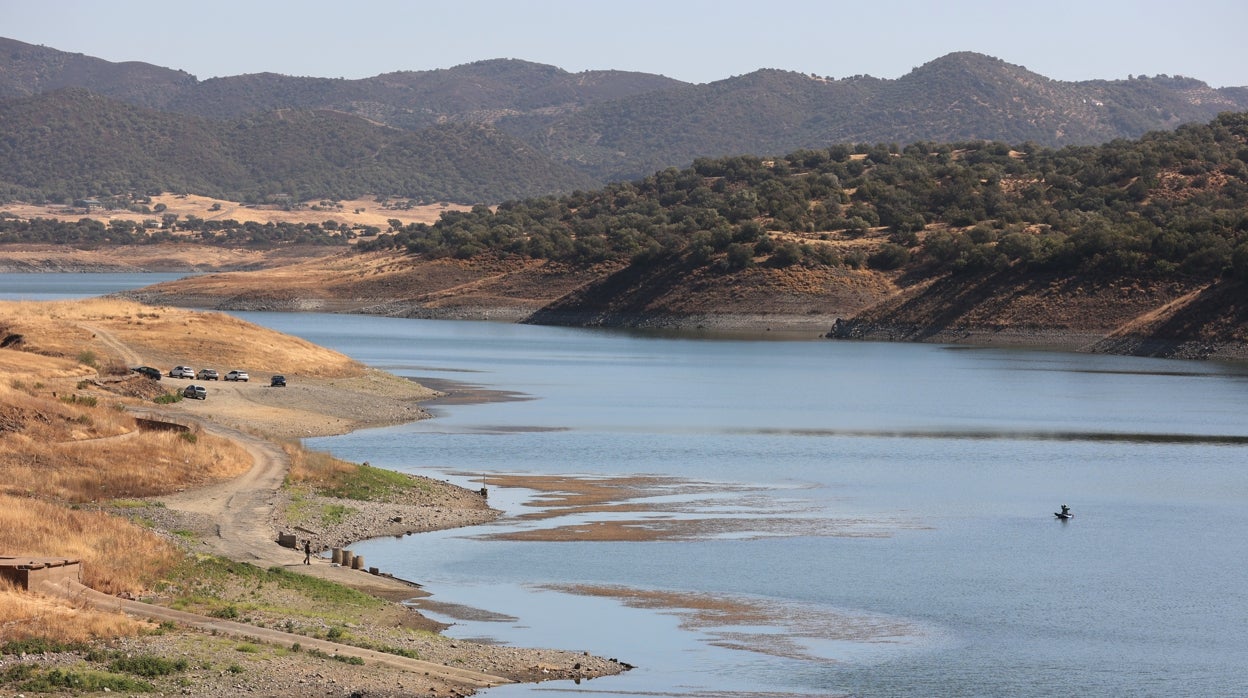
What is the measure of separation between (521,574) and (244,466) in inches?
551

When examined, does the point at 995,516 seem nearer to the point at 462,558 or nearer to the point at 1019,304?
the point at 462,558

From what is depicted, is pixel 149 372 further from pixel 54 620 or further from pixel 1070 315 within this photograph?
pixel 1070 315

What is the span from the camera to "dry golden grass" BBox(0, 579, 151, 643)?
27.2m

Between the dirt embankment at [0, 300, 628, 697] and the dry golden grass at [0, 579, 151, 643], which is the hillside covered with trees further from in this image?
the dry golden grass at [0, 579, 151, 643]

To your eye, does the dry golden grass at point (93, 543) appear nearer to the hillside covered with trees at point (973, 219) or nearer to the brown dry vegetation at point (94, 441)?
the brown dry vegetation at point (94, 441)

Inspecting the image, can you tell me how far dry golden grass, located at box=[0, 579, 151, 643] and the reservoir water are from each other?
21.0ft

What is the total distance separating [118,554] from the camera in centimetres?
3375

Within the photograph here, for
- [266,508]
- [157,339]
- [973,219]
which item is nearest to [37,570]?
[266,508]

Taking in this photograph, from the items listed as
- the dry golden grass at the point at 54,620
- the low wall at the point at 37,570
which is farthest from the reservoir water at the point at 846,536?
the low wall at the point at 37,570

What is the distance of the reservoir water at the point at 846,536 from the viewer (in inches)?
1281

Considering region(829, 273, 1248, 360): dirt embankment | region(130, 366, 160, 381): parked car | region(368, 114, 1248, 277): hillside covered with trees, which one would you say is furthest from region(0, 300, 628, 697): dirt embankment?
region(368, 114, 1248, 277): hillside covered with trees

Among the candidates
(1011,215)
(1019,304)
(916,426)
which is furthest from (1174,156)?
(916,426)

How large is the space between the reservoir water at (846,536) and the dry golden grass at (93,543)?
5.96m

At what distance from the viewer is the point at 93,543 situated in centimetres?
3438
